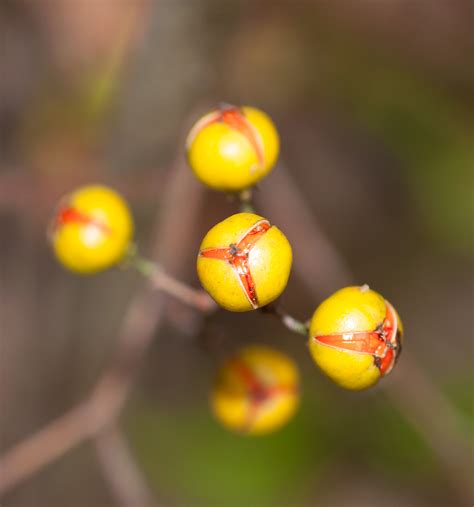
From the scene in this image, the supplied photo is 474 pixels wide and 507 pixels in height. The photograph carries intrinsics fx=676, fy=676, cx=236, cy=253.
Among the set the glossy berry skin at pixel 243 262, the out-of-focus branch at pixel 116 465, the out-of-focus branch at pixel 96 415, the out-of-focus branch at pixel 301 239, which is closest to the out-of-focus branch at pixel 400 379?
the out-of-focus branch at pixel 301 239

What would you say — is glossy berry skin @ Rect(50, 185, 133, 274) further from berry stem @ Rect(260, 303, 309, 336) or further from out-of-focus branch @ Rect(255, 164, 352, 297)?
out-of-focus branch @ Rect(255, 164, 352, 297)

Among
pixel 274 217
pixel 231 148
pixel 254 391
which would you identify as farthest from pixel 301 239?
pixel 231 148

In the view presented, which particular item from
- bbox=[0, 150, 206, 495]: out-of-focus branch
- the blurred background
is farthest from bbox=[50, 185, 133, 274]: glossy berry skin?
the blurred background

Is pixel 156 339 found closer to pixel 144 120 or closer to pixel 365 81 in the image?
pixel 144 120

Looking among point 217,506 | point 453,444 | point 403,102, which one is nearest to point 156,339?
point 217,506

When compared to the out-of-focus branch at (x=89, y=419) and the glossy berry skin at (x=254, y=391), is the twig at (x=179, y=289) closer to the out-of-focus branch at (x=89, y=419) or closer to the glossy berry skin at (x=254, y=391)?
the glossy berry skin at (x=254, y=391)

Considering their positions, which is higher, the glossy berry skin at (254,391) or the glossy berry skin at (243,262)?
the glossy berry skin at (243,262)

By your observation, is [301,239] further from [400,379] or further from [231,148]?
[231,148]
